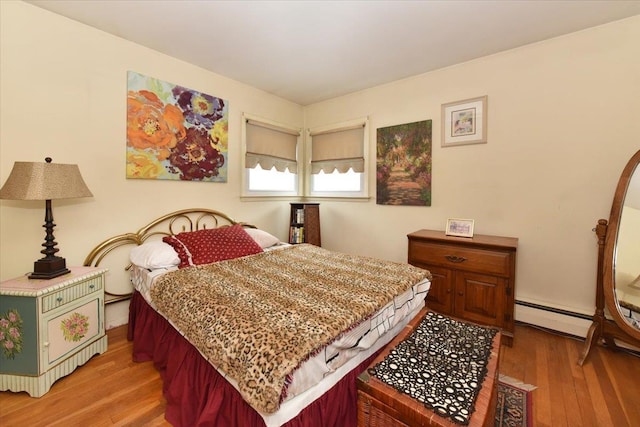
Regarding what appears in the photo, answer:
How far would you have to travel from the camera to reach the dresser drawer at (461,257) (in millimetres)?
2215

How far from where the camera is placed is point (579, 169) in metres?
2.26

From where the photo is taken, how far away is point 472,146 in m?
2.72

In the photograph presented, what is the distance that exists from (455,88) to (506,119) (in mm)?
596

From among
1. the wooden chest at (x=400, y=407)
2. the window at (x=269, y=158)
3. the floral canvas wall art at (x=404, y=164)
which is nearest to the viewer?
the wooden chest at (x=400, y=407)

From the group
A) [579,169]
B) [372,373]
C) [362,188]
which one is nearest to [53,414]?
[372,373]

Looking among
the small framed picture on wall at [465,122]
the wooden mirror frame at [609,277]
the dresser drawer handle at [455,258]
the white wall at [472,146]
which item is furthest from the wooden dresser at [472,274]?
the small framed picture on wall at [465,122]

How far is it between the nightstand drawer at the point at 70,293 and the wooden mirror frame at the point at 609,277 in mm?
3547

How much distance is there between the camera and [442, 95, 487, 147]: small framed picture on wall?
104 inches

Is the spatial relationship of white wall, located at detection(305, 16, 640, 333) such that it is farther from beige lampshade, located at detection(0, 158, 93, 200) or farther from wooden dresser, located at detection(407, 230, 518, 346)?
beige lampshade, located at detection(0, 158, 93, 200)

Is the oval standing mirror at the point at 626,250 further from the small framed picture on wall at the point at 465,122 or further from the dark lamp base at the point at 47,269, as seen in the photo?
the dark lamp base at the point at 47,269

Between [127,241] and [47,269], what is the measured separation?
2.17 feet

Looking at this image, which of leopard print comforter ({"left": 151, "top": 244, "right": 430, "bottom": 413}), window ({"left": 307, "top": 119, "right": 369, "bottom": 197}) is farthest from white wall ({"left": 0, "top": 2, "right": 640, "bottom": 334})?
leopard print comforter ({"left": 151, "top": 244, "right": 430, "bottom": 413})

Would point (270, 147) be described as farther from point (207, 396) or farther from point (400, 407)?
point (400, 407)

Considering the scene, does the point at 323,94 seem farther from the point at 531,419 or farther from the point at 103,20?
the point at 531,419
